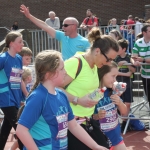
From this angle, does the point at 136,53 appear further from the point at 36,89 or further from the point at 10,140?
the point at 36,89

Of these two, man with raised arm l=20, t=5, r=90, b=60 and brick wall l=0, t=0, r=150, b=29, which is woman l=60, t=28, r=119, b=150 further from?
brick wall l=0, t=0, r=150, b=29

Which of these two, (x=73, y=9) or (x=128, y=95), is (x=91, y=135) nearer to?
(x=128, y=95)

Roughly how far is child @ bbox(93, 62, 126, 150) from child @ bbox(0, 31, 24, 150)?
1.61 metres

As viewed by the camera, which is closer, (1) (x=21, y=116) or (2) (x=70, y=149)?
(1) (x=21, y=116)

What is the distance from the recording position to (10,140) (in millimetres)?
8062

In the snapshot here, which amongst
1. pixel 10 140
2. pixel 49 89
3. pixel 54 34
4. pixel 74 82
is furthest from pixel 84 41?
pixel 49 89

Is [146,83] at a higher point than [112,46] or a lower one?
lower

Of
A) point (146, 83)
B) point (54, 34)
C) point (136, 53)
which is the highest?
point (54, 34)

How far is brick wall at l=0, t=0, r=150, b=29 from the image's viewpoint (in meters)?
26.2

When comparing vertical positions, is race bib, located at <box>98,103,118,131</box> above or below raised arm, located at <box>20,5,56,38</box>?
below

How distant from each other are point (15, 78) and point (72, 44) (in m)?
1.33

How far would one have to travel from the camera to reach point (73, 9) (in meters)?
27.5

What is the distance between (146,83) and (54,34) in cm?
215

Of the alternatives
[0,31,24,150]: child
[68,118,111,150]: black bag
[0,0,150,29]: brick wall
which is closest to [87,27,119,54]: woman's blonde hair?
[68,118,111,150]: black bag
